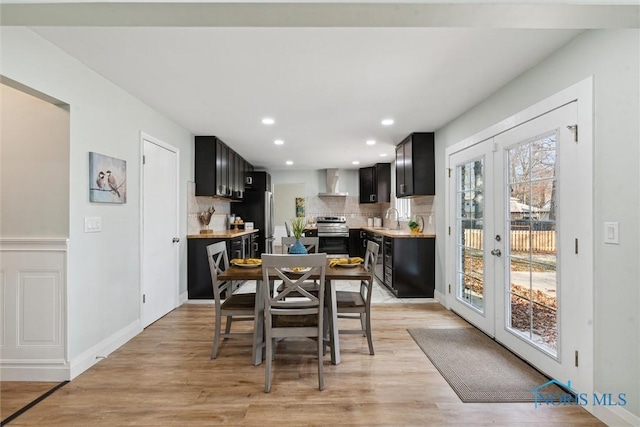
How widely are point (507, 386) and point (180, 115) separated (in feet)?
13.6

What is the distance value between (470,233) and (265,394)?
2710 millimetres

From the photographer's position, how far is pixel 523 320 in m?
2.66

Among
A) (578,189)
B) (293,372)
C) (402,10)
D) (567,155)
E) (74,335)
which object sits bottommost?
(293,372)

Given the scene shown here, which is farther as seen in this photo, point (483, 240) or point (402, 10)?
A: point (483, 240)

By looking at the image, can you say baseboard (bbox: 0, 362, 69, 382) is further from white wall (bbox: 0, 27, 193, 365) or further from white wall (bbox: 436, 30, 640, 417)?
white wall (bbox: 436, 30, 640, 417)

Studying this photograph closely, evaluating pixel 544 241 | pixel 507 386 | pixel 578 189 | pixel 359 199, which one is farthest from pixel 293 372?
pixel 359 199

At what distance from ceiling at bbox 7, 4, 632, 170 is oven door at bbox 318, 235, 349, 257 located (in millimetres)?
3836

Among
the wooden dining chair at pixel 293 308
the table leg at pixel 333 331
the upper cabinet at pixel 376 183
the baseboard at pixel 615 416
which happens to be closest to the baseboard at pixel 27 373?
the wooden dining chair at pixel 293 308

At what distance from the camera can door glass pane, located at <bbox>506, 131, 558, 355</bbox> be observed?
2.34 metres

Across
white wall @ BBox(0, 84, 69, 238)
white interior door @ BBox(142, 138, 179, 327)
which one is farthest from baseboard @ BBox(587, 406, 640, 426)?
white interior door @ BBox(142, 138, 179, 327)

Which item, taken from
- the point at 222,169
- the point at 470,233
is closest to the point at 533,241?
the point at 470,233

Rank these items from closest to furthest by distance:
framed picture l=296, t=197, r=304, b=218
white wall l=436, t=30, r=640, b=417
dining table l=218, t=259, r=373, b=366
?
1. white wall l=436, t=30, r=640, b=417
2. dining table l=218, t=259, r=373, b=366
3. framed picture l=296, t=197, r=304, b=218

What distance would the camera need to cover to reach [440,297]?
439 centimetres

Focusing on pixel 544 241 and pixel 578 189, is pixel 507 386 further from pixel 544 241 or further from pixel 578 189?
pixel 578 189
